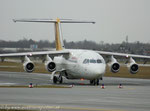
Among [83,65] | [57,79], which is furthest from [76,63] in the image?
[57,79]

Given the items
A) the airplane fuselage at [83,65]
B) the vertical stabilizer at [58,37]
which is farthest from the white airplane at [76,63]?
the vertical stabilizer at [58,37]

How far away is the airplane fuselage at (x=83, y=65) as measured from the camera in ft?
127

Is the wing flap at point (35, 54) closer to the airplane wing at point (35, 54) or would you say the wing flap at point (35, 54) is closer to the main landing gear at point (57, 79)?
the airplane wing at point (35, 54)

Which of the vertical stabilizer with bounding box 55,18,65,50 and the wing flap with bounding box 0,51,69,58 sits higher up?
the vertical stabilizer with bounding box 55,18,65,50

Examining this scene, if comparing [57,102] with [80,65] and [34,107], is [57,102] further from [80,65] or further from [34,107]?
[80,65]

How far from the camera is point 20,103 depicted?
70.4 feet

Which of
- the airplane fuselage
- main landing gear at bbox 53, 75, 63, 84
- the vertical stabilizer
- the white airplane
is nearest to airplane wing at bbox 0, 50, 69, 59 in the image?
the white airplane

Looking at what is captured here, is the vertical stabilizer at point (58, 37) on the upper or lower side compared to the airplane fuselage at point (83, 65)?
upper

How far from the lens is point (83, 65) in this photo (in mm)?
39812

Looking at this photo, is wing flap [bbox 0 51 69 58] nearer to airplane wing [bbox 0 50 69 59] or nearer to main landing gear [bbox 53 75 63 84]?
airplane wing [bbox 0 50 69 59]

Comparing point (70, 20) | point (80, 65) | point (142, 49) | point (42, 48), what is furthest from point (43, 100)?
point (142, 49)

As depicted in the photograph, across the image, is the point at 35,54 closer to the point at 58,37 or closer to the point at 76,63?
the point at 76,63

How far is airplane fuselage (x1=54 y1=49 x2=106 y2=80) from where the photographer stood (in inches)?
1519

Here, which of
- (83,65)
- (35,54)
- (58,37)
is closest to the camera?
(83,65)
